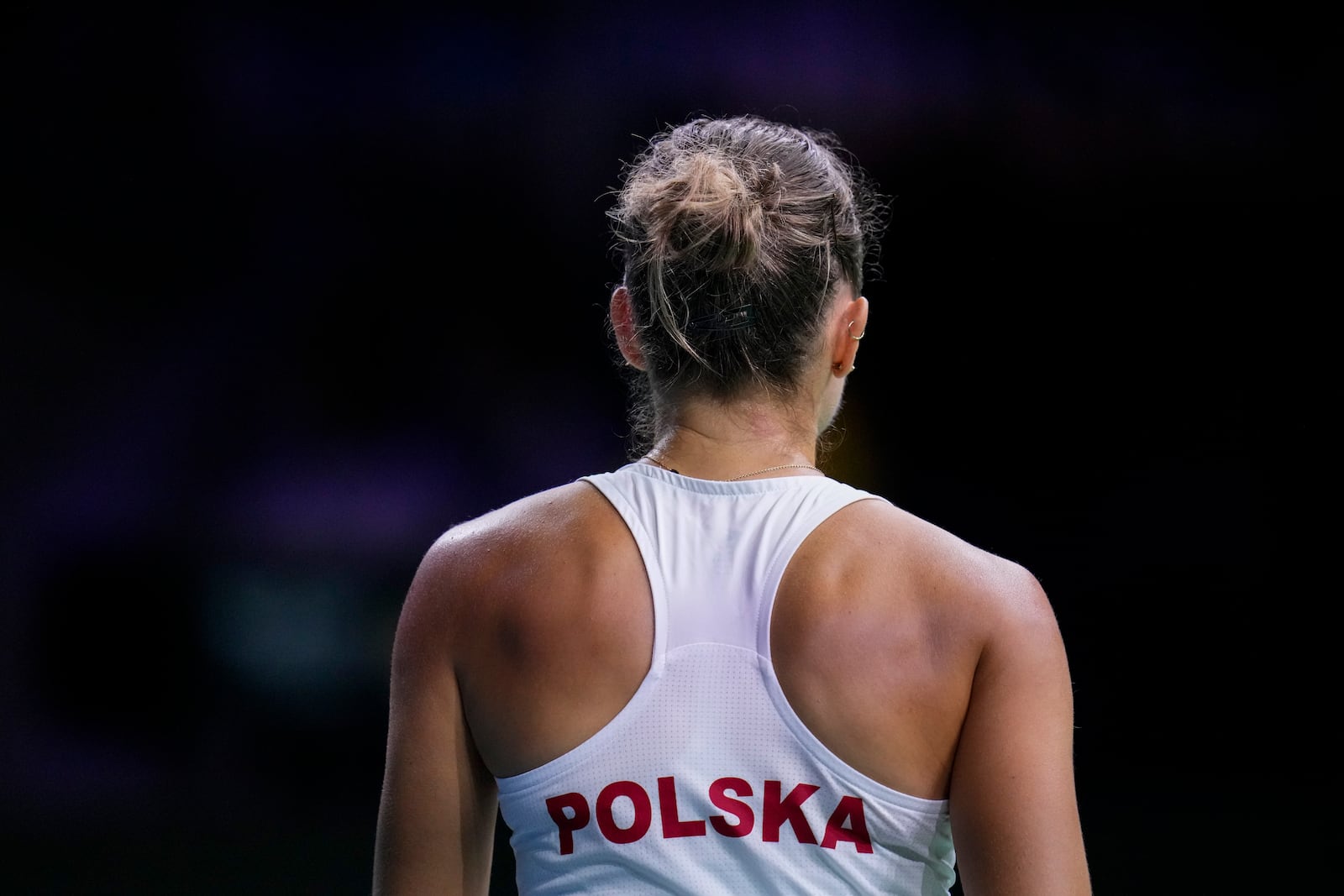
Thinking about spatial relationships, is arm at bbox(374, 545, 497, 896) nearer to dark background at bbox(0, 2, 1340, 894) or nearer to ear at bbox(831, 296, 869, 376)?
ear at bbox(831, 296, 869, 376)

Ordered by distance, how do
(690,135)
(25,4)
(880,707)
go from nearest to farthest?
(880,707), (690,135), (25,4)

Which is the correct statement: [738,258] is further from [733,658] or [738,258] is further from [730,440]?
[733,658]

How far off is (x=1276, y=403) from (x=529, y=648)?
266 centimetres

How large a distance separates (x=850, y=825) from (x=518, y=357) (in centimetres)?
224

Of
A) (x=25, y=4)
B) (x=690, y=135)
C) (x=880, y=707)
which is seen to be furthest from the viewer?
(x=25, y=4)

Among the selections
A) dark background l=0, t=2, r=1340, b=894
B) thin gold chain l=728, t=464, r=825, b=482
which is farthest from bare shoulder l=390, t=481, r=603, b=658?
dark background l=0, t=2, r=1340, b=894

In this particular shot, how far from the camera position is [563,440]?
297 centimetres

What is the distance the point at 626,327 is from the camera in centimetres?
99

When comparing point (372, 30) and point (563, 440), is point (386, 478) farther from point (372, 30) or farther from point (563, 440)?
point (372, 30)

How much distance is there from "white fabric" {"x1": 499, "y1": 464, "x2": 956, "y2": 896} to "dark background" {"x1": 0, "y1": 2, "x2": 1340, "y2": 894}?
2113mm

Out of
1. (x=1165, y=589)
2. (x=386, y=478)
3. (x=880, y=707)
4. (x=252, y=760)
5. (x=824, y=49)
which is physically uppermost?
(x=824, y=49)

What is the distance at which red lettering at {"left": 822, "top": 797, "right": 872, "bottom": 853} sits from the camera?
2.73 ft

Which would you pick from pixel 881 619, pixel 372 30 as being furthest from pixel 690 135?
pixel 372 30

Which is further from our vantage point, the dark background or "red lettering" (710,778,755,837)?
the dark background
